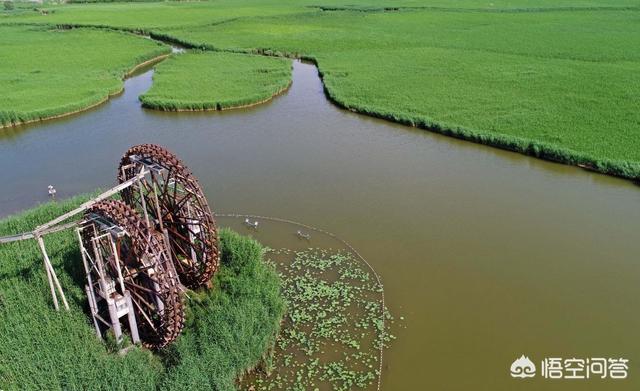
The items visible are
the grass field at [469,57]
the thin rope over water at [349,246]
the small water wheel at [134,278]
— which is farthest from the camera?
the grass field at [469,57]

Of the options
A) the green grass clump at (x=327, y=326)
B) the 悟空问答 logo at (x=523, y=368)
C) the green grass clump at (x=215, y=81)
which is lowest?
the 悟空问答 logo at (x=523, y=368)

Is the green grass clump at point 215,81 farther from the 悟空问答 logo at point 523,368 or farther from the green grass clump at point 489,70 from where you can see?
the 悟空问答 logo at point 523,368

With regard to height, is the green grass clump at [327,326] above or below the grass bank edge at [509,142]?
below

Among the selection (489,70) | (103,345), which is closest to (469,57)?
(489,70)

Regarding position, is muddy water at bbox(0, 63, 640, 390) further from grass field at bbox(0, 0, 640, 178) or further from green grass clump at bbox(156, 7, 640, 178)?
grass field at bbox(0, 0, 640, 178)

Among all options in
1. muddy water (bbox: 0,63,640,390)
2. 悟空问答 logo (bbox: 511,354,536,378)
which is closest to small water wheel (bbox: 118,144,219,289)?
muddy water (bbox: 0,63,640,390)

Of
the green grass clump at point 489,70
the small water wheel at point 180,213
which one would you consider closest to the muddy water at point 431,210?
the green grass clump at point 489,70

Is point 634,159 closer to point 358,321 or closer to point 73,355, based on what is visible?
point 358,321
